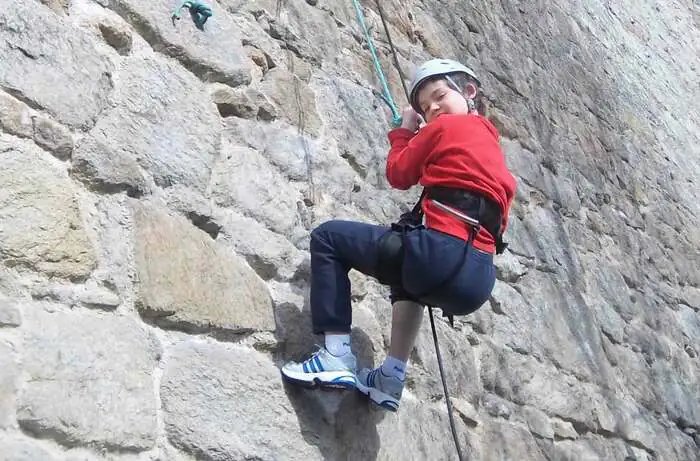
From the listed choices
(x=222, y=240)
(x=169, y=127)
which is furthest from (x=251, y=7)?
(x=222, y=240)

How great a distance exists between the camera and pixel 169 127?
2352mm

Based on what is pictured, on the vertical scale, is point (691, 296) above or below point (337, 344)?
below

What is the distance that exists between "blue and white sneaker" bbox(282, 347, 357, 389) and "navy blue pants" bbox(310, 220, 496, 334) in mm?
73

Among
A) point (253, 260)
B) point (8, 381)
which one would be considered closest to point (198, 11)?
point (253, 260)

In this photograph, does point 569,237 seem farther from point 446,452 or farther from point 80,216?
point 80,216

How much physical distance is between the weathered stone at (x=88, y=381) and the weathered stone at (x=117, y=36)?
71cm

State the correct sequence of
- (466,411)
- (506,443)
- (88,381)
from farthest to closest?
(506,443)
(466,411)
(88,381)

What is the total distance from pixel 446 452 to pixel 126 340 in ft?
3.83

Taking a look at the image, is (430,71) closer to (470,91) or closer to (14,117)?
(470,91)

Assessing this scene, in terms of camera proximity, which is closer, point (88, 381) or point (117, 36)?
point (88, 381)

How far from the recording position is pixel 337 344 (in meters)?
2.34

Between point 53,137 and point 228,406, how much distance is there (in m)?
0.69

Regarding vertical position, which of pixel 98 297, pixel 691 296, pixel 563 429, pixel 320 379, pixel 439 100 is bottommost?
pixel 691 296

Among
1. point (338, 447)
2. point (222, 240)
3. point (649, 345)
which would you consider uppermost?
point (222, 240)
